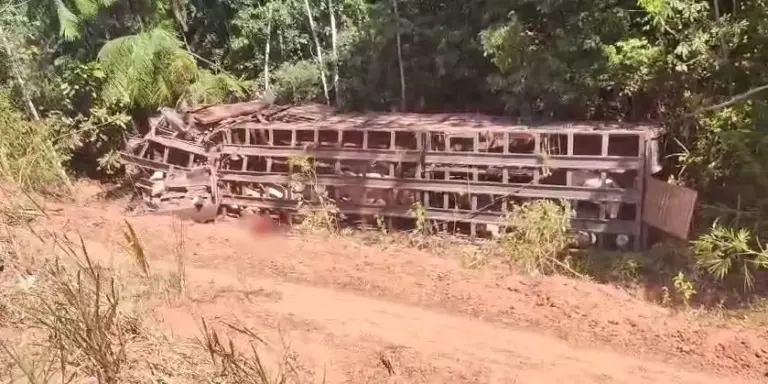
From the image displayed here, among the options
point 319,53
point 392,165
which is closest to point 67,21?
point 319,53

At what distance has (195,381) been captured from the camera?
471cm

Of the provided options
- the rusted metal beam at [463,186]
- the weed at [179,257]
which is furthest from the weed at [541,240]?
the weed at [179,257]

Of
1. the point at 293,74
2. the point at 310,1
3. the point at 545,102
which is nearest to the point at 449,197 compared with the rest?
the point at 545,102

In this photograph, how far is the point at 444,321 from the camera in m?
7.64

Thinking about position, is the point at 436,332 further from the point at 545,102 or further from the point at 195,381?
the point at 545,102

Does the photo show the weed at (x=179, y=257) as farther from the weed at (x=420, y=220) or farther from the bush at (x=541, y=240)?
the bush at (x=541, y=240)

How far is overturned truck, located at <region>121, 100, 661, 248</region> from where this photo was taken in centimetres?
898

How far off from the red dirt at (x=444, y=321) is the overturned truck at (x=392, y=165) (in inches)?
38.9

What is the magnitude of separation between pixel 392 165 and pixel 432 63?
2.69 metres

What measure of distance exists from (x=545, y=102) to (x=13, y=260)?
7.06 meters

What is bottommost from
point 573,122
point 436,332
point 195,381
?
point 436,332

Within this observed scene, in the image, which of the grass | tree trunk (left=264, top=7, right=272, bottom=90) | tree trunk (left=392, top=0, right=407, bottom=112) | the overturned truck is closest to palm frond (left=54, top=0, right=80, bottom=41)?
the overturned truck

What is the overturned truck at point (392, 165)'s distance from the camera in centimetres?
898

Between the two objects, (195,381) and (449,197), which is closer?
(195,381)
